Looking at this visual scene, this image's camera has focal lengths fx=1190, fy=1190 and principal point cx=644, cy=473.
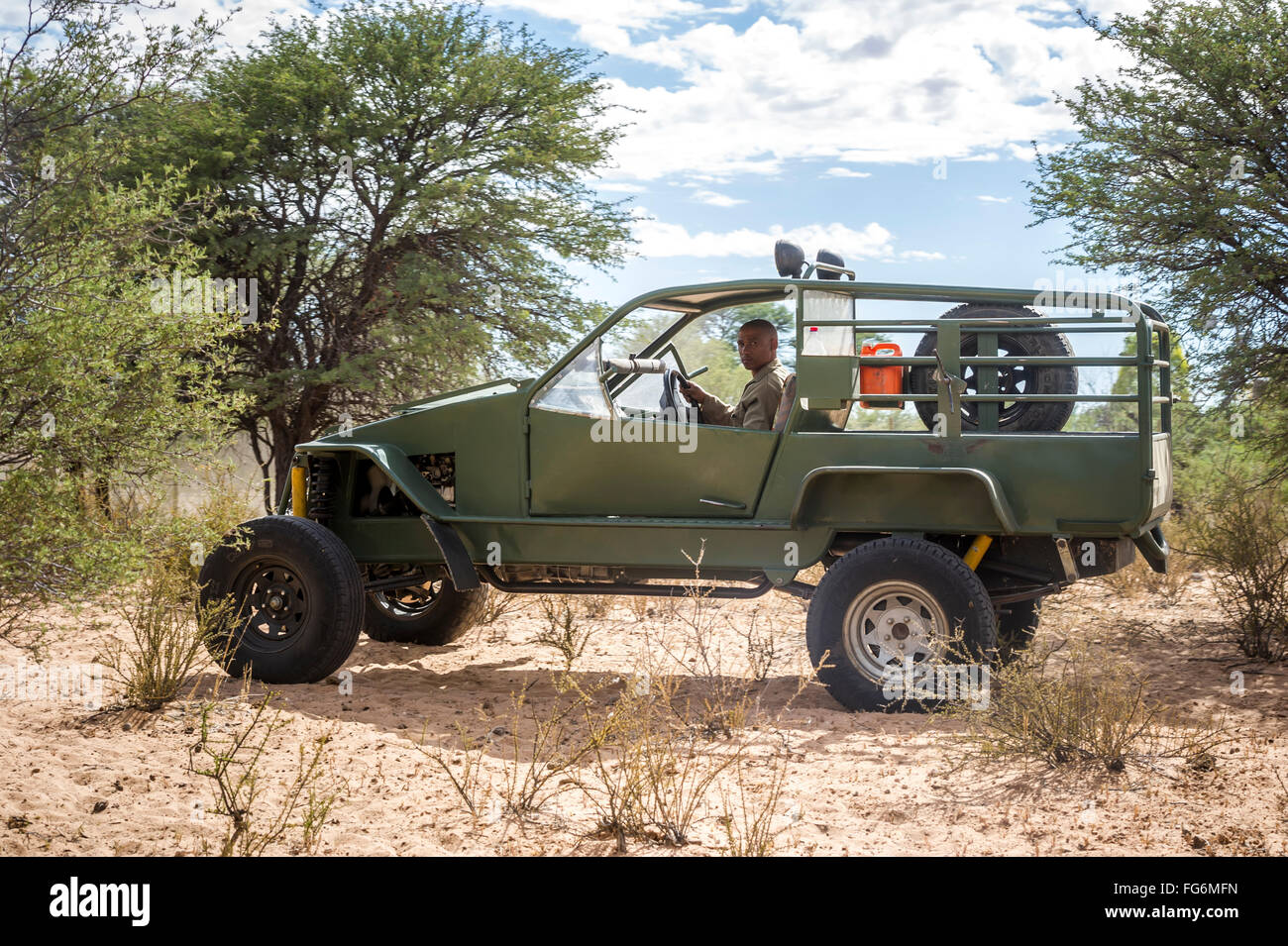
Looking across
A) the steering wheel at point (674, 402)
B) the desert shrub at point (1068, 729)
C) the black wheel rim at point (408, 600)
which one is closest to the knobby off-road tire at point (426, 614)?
the black wheel rim at point (408, 600)

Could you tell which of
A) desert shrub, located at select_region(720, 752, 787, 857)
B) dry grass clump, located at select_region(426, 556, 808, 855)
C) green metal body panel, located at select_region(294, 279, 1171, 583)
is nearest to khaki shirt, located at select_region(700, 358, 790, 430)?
green metal body panel, located at select_region(294, 279, 1171, 583)

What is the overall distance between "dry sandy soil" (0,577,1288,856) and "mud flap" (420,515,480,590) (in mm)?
664

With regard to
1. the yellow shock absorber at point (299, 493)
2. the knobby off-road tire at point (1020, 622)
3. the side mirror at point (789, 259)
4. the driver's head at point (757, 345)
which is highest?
the side mirror at point (789, 259)

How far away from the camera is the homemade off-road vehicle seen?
588 cm

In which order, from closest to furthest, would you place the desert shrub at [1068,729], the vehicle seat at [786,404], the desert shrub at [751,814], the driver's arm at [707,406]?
the desert shrub at [751,814] < the desert shrub at [1068,729] < the vehicle seat at [786,404] < the driver's arm at [707,406]

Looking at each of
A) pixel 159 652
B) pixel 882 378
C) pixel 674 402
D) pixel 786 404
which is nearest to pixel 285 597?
pixel 159 652

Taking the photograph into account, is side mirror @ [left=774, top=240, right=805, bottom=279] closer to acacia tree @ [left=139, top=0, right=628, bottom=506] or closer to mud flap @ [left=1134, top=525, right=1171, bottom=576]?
mud flap @ [left=1134, top=525, right=1171, bottom=576]

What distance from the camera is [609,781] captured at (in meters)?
4.70

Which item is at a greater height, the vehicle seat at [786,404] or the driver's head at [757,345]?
the driver's head at [757,345]

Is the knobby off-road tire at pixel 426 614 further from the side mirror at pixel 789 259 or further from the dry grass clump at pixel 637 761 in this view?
the side mirror at pixel 789 259

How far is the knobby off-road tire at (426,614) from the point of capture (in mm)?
8000

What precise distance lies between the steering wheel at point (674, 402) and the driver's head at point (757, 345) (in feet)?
1.34

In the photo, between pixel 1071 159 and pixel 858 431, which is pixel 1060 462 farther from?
pixel 1071 159

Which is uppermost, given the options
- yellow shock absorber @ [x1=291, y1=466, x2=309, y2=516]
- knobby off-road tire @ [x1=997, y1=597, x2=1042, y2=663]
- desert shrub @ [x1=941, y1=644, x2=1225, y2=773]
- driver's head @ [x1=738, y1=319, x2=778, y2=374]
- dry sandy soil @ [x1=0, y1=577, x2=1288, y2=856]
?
driver's head @ [x1=738, y1=319, x2=778, y2=374]
